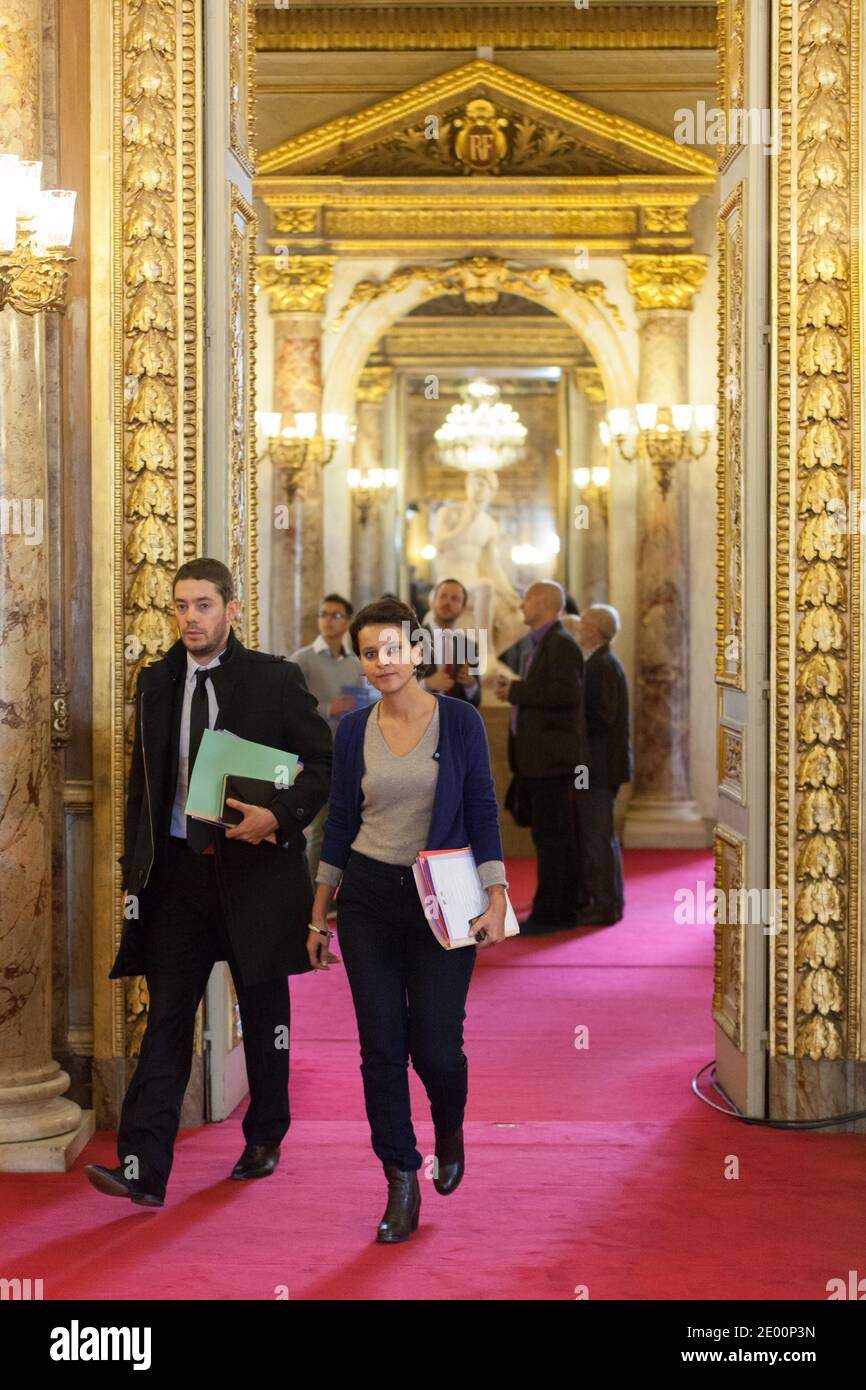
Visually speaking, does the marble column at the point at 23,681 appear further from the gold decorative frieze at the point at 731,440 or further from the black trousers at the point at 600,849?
the black trousers at the point at 600,849

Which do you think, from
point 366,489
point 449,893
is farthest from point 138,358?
point 366,489

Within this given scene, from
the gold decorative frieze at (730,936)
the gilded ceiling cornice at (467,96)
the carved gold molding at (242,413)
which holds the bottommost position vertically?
the gold decorative frieze at (730,936)

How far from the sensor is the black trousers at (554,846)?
9602 millimetres

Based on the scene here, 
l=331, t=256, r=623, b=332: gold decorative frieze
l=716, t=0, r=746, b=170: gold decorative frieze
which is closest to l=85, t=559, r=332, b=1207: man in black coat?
l=716, t=0, r=746, b=170: gold decorative frieze

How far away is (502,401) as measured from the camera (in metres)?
22.3

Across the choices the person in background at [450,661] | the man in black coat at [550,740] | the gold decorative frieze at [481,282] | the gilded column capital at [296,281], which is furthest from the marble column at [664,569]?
the man in black coat at [550,740]

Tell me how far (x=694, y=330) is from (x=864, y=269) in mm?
7928

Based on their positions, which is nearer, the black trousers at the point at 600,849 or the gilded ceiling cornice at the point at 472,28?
the black trousers at the point at 600,849

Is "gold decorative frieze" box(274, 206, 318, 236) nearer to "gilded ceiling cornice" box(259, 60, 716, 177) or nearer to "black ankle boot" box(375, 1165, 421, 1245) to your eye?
"gilded ceiling cornice" box(259, 60, 716, 177)

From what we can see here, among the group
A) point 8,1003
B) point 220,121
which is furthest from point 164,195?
point 8,1003

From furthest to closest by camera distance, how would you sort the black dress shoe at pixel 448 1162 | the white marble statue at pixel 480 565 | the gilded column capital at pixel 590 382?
the gilded column capital at pixel 590 382 < the white marble statue at pixel 480 565 < the black dress shoe at pixel 448 1162

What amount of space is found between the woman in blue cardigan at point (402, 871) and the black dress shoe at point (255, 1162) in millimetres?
701

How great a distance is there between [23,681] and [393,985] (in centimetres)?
165

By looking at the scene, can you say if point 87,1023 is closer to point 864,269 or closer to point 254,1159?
point 254,1159
